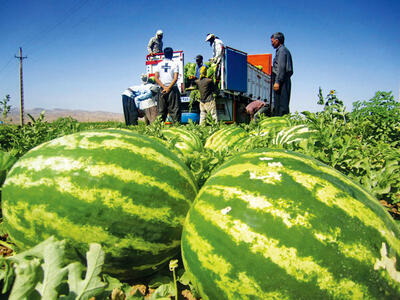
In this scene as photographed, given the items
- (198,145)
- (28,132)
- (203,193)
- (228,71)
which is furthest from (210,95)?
(203,193)

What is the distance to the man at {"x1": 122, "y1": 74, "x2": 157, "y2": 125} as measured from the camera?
11.7 meters

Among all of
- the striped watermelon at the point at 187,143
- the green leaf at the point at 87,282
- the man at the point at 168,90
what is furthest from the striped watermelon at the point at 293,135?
the man at the point at 168,90

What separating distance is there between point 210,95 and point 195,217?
10475 millimetres

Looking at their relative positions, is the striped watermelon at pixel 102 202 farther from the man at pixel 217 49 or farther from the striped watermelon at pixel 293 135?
the man at pixel 217 49

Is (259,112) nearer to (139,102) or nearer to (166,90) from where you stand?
(166,90)

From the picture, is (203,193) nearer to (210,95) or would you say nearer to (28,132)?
(28,132)

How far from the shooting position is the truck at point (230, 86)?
14156 mm

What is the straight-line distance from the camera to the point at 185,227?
1386mm

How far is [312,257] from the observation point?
1.06m

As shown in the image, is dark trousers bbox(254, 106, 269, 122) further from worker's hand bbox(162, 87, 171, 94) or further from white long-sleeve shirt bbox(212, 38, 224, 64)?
white long-sleeve shirt bbox(212, 38, 224, 64)

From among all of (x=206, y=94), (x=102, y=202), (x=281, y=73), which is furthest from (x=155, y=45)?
(x=102, y=202)

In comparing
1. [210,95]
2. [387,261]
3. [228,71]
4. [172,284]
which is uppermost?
[228,71]

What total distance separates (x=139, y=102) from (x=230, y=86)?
492cm

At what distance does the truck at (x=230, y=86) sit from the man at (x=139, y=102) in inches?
97.2
